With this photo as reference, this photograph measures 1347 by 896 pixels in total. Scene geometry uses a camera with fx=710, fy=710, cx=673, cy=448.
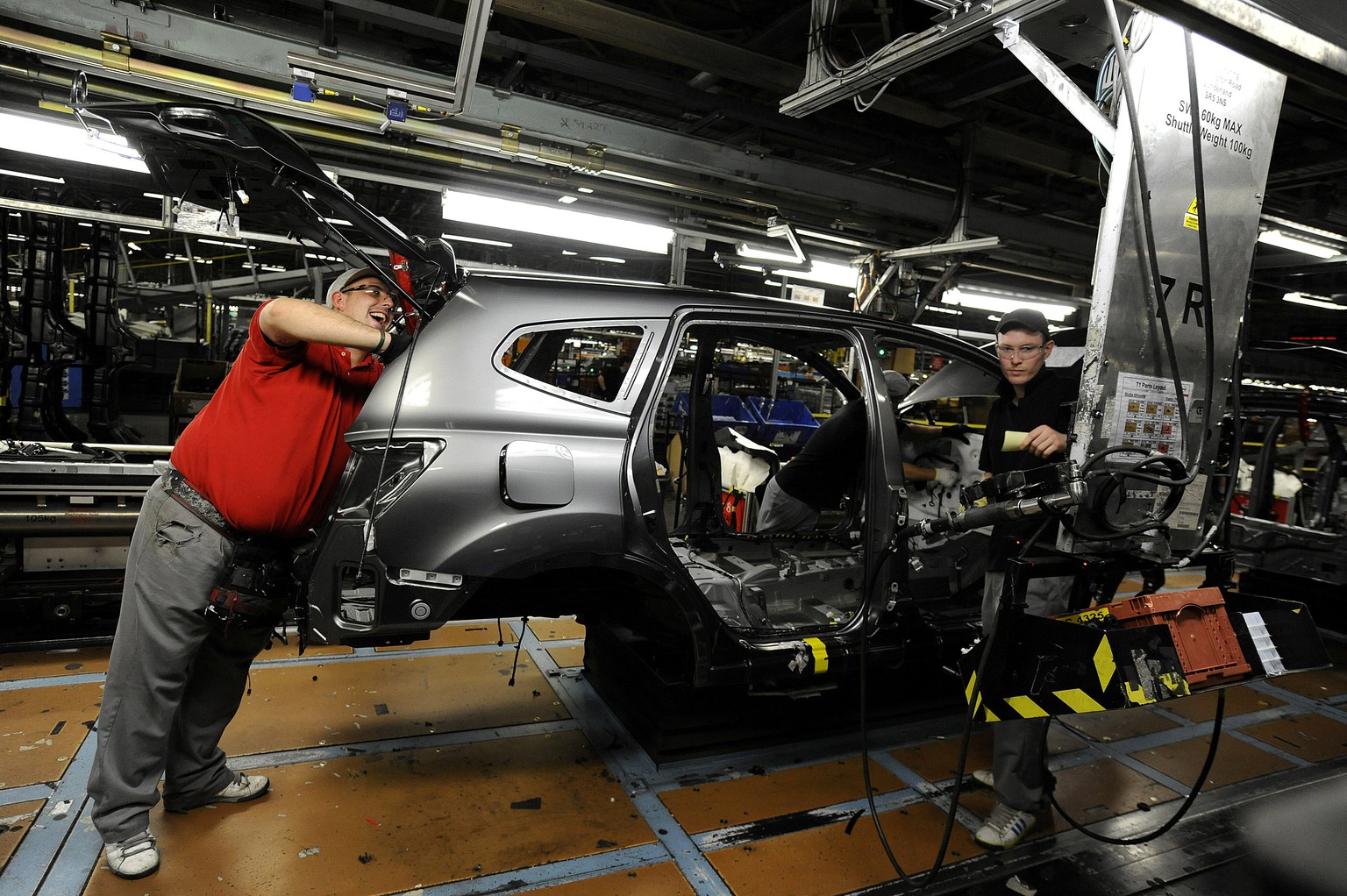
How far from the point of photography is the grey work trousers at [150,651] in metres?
2.01

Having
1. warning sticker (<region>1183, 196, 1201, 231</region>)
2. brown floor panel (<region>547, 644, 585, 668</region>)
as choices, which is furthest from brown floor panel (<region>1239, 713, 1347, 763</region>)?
brown floor panel (<region>547, 644, 585, 668</region>)

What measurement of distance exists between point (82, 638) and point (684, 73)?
17.9 ft

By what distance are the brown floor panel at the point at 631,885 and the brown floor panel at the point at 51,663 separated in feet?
8.71

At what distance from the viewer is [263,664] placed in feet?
11.3

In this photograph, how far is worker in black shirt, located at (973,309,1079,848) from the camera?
8.04 ft

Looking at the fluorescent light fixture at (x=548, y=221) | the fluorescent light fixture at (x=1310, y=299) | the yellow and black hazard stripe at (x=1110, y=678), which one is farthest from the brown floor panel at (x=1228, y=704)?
the fluorescent light fixture at (x=1310, y=299)

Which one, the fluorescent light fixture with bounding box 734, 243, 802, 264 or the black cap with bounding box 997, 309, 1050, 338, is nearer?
the black cap with bounding box 997, 309, 1050, 338

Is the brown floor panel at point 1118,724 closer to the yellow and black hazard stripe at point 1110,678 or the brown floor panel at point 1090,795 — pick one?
the brown floor panel at point 1090,795

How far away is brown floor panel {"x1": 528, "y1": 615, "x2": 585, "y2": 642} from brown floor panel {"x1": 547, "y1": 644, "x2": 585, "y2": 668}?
0.13 m

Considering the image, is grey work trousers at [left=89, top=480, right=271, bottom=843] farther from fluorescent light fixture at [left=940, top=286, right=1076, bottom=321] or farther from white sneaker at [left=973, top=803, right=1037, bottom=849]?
fluorescent light fixture at [left=940, top=286, right=1076, bottom=321]

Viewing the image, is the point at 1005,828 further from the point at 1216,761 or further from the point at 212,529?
the point at 212,529

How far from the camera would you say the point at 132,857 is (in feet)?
6.53

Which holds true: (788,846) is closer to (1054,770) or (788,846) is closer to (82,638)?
(1054,770)

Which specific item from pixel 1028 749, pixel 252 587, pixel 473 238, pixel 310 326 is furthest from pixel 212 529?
pixel 473 238
